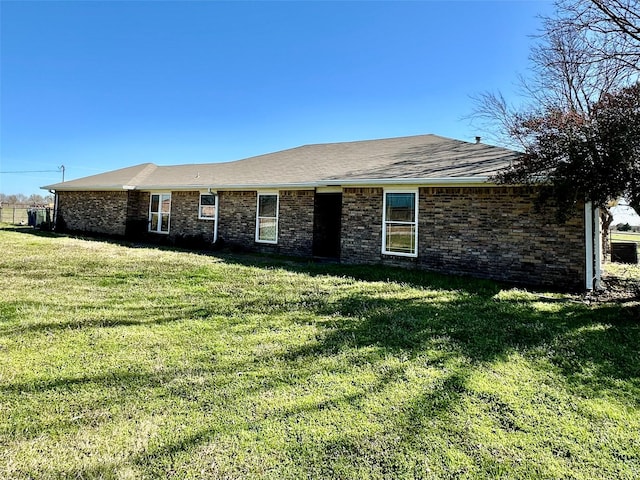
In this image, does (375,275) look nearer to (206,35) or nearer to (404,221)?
(404,221)

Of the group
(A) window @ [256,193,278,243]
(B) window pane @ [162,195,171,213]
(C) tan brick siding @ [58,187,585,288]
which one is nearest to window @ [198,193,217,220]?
(C) tan brick siding @ [58,187,585,288]

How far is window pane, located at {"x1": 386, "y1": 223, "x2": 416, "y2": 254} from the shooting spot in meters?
10.2

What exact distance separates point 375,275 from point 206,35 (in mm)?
11836

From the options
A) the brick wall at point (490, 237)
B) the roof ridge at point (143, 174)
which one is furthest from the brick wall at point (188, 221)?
the brick wall at point (490, 237)

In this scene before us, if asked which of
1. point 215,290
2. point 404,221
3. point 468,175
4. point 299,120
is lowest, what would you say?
point 215,290

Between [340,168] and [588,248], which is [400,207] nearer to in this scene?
[340,168]

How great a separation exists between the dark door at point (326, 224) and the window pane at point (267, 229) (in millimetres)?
1732

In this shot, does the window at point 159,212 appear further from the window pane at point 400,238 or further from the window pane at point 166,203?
the window pane at point 400,238

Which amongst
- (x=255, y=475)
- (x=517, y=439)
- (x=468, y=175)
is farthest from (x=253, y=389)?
(x=468, y=175)

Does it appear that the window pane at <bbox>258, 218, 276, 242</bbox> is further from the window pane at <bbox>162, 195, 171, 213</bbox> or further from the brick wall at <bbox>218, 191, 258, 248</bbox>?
the window pane at <bbox>162, 195, 171, 213</bbox>

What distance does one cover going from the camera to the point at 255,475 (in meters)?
2.27

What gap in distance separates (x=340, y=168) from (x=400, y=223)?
3805 mm

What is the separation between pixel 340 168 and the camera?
1313 centimetres

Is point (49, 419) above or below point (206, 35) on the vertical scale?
below
